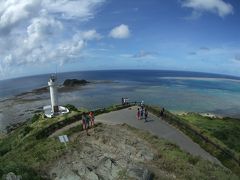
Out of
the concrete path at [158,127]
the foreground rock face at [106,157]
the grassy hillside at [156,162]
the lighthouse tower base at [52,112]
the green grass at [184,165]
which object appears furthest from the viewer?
the lighthouse tower base at [52,112]

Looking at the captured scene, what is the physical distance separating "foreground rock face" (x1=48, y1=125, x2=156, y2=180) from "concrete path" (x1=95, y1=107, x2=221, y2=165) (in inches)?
109

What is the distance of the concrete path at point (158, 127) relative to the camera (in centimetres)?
2019

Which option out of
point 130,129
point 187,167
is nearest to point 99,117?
point 130,129

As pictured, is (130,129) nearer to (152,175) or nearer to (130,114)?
(130,114)

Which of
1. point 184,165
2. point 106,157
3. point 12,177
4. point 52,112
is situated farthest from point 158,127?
point 52,112

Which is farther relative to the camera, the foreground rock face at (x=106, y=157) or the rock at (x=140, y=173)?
the foreground rock face at (x=106, y=157)

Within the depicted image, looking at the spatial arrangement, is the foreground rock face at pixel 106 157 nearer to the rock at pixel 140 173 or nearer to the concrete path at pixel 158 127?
the rock at pixel 140 173

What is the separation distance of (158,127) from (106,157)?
10.0m

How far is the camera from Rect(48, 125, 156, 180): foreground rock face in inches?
565

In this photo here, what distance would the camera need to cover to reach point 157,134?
23.0 metres

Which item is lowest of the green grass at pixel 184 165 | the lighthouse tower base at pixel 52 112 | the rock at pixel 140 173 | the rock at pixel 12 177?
the green grass at pixel 184 165

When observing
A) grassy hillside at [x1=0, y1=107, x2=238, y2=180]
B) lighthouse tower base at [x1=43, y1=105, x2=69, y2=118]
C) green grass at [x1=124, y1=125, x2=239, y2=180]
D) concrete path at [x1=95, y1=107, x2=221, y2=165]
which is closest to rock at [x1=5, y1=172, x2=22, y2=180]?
grassy hillside at [x1=0, y1=107, x2=238, y2=180]

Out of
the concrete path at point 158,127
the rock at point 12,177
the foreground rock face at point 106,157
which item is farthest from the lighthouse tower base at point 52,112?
the rock at point 12,177

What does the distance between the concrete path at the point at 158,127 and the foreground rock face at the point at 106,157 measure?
277 centimetres
